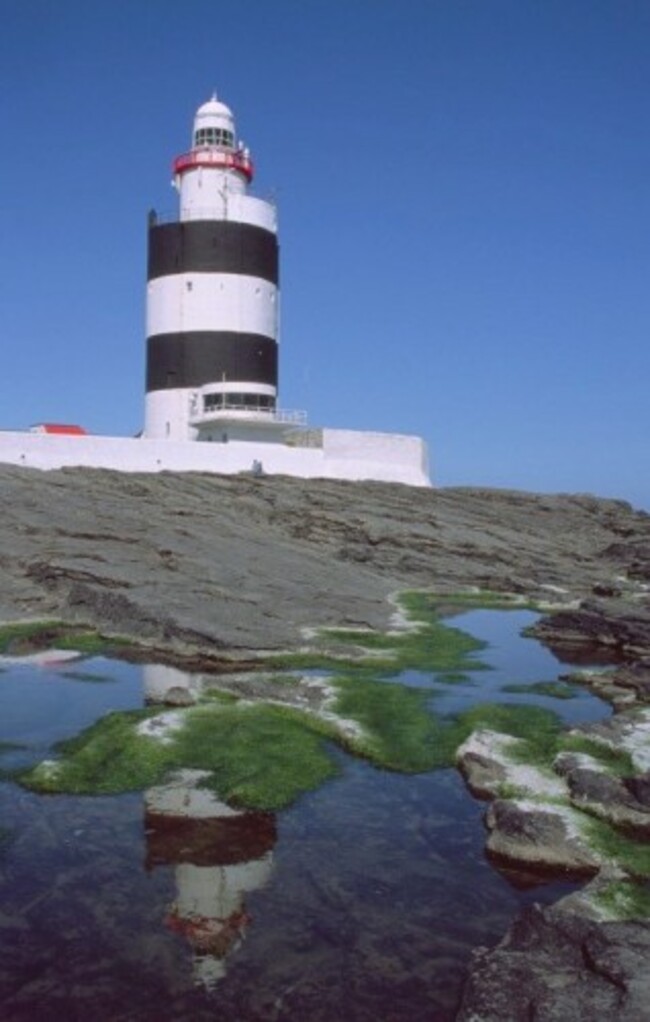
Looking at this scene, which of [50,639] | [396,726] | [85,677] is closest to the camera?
[396,726]

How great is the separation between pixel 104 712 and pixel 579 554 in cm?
3793

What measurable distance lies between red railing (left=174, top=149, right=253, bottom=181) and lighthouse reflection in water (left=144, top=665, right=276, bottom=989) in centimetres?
4940

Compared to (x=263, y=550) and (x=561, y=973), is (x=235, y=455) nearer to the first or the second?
(x=263, y=550)

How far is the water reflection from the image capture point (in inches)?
457

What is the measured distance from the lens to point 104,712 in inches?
850

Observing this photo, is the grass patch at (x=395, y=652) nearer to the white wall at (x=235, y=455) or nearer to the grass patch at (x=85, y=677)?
the grass patch at (x=85, y=677)

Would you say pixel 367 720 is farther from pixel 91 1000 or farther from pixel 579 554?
pixel 579 554

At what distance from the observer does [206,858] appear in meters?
14.0

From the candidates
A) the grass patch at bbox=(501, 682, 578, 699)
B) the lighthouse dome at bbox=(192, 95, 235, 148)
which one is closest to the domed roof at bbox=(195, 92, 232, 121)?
the lighthouse dome at bbox=(192, 95, 235, 148)

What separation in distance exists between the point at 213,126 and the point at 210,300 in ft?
38.1

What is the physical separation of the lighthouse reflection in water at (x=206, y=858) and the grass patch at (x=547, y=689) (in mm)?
10548

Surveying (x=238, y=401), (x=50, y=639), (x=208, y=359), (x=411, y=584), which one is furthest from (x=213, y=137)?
(x=50, y=639)

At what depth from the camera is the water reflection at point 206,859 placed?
38.1 ft

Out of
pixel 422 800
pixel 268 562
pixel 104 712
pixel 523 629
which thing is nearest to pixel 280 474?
pixel 268 562
